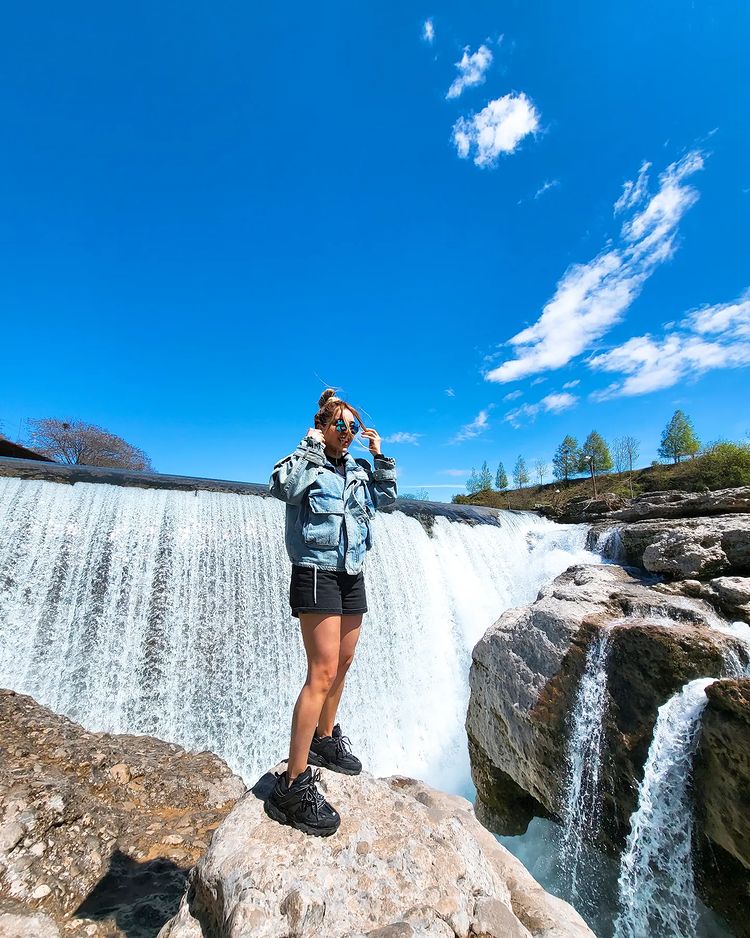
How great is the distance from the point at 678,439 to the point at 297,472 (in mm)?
69708

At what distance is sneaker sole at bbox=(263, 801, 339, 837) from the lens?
6.47 ft

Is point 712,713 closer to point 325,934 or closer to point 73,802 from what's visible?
point 325,934

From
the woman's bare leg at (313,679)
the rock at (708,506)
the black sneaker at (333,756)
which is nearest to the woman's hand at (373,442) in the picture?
the woman's bare leg at (313,679)

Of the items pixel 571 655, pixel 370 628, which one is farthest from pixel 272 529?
pixel 571 655

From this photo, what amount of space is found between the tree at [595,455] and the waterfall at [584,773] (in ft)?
191

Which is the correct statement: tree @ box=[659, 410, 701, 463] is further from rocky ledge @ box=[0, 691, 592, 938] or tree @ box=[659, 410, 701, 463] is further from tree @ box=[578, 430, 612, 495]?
rocky ledge @ box=[0, 691, 592, 938]

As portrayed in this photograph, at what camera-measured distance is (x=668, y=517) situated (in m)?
13.0

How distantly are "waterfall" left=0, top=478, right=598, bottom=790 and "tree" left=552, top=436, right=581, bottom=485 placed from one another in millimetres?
55310

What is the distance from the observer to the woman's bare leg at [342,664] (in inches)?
94.6

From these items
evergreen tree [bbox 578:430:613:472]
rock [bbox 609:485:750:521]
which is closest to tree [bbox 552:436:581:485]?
evergreen tree [bbox 578:430:613:472]

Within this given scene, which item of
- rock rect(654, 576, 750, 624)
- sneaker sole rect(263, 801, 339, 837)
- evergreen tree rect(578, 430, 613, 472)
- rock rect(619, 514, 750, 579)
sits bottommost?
sneaker sole rect(263, 801, 339, 837)

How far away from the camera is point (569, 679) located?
5098 mm

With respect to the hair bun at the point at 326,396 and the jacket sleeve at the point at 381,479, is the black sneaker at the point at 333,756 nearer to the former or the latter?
the jacket sleeve at the point at 381,479

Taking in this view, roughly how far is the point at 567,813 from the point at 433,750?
574 cm
